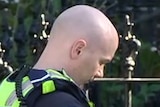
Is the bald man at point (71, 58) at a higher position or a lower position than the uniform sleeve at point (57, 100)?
higher

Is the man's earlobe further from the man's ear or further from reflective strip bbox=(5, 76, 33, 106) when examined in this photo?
reflective strip bbox=(5, 76, 33, 106)

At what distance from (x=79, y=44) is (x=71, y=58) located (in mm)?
57

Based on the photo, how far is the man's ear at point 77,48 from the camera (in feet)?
7.23

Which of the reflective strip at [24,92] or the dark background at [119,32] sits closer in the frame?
the reflective strip at [24,92]

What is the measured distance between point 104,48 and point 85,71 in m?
0.11

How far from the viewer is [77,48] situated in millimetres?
2205

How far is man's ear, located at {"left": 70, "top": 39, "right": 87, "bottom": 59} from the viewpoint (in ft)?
7.23

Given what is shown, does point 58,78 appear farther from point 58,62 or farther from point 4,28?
point 4,28

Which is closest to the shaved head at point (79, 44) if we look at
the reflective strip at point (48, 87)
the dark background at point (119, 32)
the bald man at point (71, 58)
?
the bald man at point (71, 58)

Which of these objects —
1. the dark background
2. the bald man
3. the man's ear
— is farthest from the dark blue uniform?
the dark background

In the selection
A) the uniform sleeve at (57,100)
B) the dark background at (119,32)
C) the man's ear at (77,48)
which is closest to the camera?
the uniform sleeve at (57,100)

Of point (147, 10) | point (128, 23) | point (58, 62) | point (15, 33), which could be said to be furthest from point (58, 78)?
point (147, 10)

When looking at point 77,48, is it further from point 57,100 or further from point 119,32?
point 119,32

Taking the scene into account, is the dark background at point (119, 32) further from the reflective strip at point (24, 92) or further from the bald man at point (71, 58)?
the reflective strip at point (24, 92)
